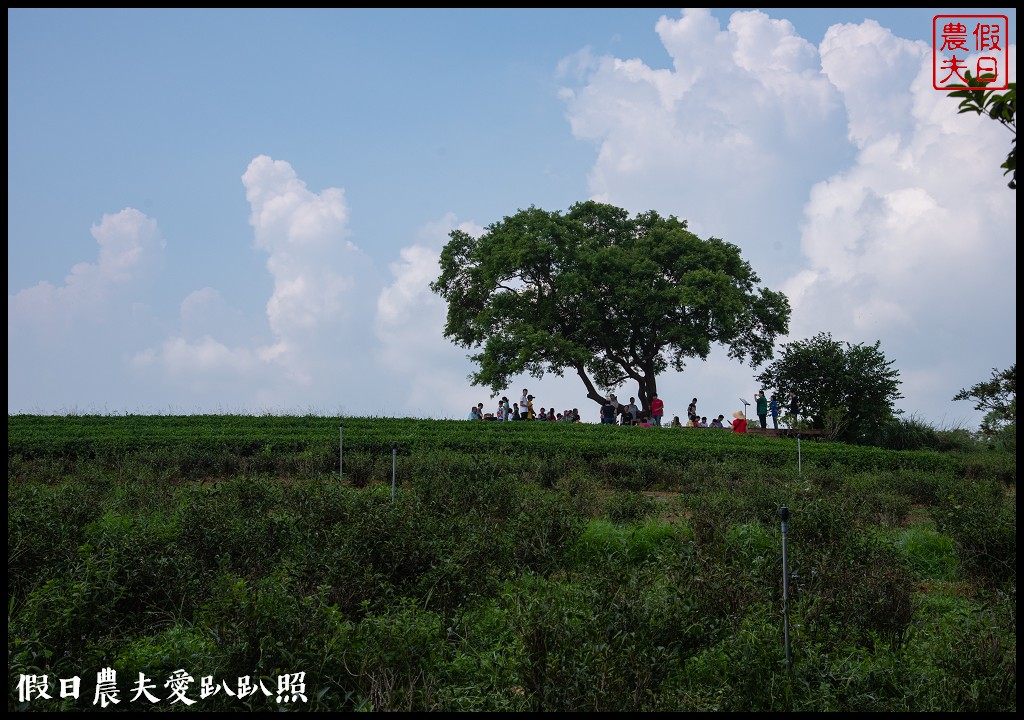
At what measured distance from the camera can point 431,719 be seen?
4441 millimetres

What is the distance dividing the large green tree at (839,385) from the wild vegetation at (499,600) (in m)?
18.8

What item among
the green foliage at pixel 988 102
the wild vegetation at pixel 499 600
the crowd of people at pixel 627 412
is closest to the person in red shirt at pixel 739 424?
the crowd of people at pixel 627 412

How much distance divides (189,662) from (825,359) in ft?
102

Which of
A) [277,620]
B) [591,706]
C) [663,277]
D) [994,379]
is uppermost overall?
[663,277]

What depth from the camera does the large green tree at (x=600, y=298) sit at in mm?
33831

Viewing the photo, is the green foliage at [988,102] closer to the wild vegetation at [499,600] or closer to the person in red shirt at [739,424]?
the wild vegetation at [499,600]

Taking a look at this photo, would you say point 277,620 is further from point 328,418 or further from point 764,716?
point 328,418

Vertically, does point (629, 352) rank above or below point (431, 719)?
above

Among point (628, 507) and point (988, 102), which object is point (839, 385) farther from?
point (988, 102)

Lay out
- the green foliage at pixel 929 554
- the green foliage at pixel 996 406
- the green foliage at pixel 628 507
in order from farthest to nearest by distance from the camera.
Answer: the green foliage at pixel 996 406, the green foliage at pixel 628 507, the green foliage at pixel 929 554

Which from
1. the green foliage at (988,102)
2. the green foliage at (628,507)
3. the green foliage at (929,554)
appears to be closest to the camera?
the green foliage at (988,102)

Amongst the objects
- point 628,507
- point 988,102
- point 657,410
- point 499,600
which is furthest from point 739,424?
point 988,102

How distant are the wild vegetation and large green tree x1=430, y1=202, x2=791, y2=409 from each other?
67.5 feet

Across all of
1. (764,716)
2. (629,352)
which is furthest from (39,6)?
(629,352)
